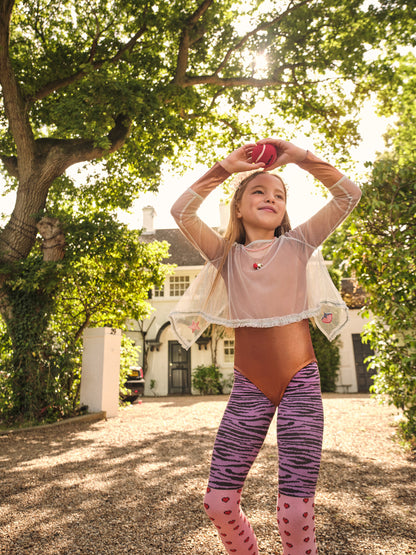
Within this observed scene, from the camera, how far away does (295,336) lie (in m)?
1.79

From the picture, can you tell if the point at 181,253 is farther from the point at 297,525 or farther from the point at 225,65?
the point at 297,525

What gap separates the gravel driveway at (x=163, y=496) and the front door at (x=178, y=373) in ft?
38.5

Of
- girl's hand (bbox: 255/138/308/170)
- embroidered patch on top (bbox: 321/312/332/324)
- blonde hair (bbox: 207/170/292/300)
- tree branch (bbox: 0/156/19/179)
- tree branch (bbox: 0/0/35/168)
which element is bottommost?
embroidered patch on top (bbox: 321/312/332/324)

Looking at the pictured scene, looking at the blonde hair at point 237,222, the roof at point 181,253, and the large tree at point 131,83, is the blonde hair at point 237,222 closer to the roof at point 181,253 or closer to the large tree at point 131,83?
the large tree at point 131,83

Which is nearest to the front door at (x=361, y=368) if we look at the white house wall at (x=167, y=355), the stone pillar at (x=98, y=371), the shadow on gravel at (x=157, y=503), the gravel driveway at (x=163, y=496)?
the white house wall at (x=167, y=355)

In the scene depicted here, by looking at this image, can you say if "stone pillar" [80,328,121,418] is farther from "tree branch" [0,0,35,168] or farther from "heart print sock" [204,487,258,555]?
"heart print sock" [204,487,258,555]

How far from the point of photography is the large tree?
8.04 meters

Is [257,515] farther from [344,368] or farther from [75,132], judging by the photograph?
[344,368]

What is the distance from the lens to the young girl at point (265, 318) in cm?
157

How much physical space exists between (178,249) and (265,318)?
19525 millimetres

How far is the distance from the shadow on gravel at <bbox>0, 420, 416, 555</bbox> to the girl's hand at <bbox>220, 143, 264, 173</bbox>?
228 cm

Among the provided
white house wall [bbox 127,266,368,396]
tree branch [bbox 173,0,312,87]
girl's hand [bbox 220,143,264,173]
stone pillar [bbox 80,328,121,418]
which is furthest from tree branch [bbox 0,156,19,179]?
girl's hand [bbox 220,143,264,173]

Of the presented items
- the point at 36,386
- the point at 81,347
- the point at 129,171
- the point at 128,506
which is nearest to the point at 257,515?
the point at 128,506

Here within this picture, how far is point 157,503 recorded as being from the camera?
3299 mm
